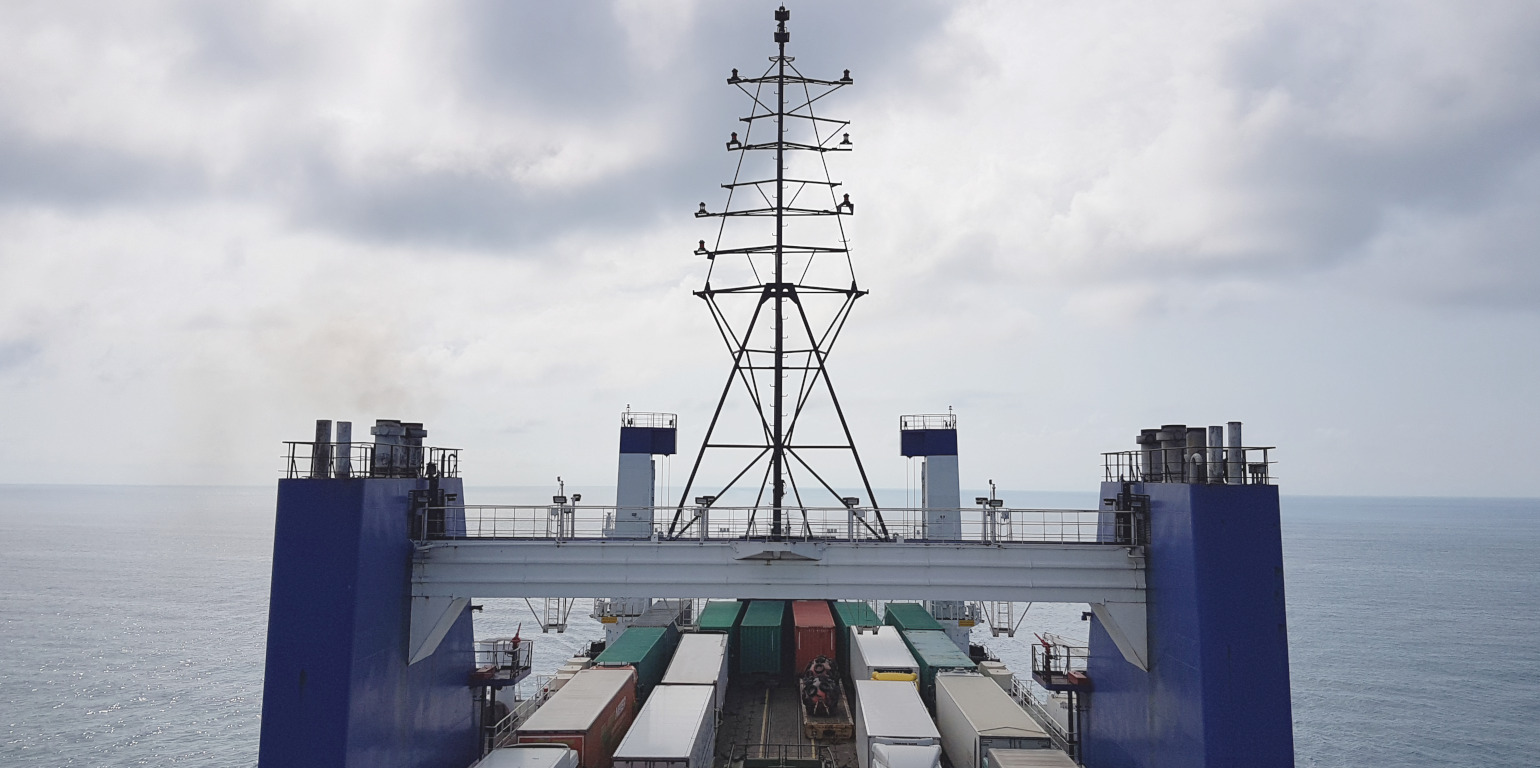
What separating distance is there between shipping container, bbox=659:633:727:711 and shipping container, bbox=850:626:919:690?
181 inches

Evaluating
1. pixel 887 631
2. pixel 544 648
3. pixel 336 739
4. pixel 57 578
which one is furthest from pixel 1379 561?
pixel 57 578

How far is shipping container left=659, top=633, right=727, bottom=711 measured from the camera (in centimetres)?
2519

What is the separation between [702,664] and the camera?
1056 inches

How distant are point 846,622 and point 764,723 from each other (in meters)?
8.97

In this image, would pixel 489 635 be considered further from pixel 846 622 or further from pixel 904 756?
pixel 904 756

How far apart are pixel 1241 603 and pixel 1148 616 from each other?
9.52 ft

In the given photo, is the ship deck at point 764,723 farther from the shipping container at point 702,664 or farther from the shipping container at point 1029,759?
the shipping container at point 1029,759

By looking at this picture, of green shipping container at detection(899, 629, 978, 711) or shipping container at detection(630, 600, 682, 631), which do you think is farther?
shipping container at detection(630, 600, 682, 631)

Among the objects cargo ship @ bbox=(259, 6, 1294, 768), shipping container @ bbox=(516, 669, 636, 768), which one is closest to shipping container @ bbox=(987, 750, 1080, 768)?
cargo ship @ bbox=(259, 6, 1294, 768)

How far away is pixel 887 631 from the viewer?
3180cm

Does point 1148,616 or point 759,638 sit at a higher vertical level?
point 1148,616

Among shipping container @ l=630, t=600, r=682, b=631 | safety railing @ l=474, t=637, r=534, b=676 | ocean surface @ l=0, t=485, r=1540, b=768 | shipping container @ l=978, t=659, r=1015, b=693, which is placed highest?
safety railing @ l=474, t=637, r=534, b=676

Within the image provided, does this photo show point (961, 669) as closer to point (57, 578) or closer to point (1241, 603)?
point (1241, 603)

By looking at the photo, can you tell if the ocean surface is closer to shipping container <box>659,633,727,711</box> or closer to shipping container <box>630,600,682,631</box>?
shipping container <box>630,600,682,631</box>
